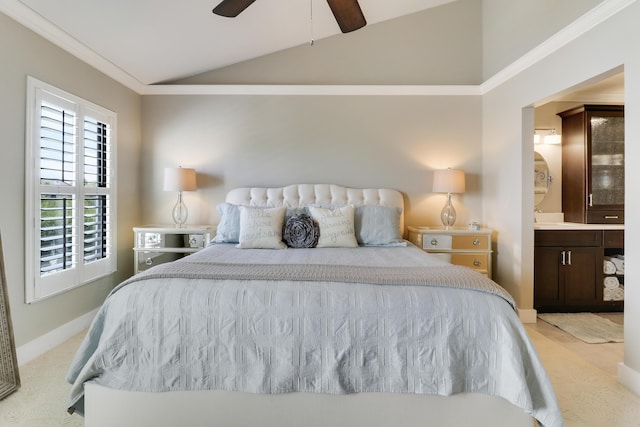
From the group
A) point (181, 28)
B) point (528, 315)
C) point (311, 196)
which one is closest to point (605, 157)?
point (528, 315)

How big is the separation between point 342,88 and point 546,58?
2021mm

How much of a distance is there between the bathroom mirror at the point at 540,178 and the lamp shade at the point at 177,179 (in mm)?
4045

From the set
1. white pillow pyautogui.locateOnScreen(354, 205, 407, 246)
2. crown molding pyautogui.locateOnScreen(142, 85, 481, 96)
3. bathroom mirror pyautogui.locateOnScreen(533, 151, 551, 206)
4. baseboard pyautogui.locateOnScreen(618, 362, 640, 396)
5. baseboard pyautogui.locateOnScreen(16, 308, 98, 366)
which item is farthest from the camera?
bathroom mirror pyautogui.locateOnScreen(533, 151, 551, 206)

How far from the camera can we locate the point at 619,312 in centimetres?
379

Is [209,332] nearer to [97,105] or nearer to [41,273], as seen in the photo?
[41,273]

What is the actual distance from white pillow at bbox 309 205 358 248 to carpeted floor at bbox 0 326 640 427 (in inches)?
70.3

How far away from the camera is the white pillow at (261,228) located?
10.3ft

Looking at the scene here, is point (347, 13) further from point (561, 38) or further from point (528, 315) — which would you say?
point (528, 315)

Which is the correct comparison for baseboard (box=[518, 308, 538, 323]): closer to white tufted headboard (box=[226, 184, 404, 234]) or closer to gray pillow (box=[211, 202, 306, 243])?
white tufted headboard (box=[226, 184, 404, 234])

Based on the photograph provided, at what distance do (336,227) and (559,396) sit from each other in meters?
1.97

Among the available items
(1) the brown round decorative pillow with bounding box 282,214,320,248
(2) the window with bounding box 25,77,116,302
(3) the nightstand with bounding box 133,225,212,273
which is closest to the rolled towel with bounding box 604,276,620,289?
(1) the brown round decorative pillow with bounding box 282,214,320,248

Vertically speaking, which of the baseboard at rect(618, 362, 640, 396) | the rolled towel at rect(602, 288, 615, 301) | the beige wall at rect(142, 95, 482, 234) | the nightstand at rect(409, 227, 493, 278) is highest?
the beige wall at rect(142, 95, 482, 234)

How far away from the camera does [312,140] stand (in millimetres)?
4242

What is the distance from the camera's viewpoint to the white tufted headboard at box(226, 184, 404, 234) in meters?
4.04
